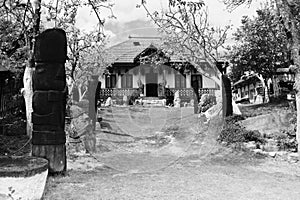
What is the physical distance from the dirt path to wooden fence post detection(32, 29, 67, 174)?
49 centimetres

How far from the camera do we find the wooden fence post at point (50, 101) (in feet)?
16.1

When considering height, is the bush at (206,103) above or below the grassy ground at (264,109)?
above

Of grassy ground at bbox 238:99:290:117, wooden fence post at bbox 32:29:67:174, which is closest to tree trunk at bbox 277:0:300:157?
grassy ground at bbox 238:99:290:117

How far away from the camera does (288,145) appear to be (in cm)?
775

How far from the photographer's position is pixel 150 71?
33.7 ft

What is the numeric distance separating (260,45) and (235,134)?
6.17 meters

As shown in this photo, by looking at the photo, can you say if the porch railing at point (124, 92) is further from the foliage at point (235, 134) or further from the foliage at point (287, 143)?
the foliage at point (287, 143)

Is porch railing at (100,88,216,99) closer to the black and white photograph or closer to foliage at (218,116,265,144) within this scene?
the black and white photograph

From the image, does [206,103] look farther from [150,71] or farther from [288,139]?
[288,139]

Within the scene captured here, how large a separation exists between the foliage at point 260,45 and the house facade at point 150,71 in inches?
72.5

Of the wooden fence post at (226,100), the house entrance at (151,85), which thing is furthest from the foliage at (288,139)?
the house entrance at (151,85)

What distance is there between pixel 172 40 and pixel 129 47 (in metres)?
7.19

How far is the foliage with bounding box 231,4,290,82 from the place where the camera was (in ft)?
42.8

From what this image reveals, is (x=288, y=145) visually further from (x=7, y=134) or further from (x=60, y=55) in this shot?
(x=7, y=134)
